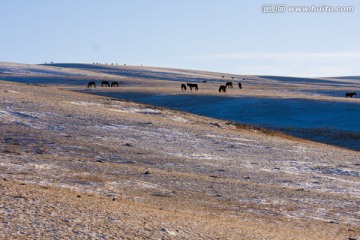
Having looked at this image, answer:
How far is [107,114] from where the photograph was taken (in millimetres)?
28047

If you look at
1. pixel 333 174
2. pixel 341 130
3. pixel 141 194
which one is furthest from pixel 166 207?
pixel 341 130

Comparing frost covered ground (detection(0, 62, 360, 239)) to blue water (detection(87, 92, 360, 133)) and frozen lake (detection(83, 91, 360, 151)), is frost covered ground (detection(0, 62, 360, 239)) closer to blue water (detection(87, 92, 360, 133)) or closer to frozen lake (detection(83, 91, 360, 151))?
frozen lake (detection(83, 91, 360, 151))

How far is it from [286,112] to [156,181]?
33.0 metres

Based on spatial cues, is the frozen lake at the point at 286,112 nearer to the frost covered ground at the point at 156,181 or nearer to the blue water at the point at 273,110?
the blue water at the point at 273,110

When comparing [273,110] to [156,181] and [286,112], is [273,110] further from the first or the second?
[156,181]

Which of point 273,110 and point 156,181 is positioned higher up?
point 156,181

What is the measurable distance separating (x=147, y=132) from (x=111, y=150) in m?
4.31

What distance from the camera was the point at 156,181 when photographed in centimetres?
1681

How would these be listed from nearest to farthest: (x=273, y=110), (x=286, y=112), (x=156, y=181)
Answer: (x=156, y=181) < (x=286, y=112) < (x=273, y=110)

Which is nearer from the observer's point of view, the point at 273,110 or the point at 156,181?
the point at 156,181

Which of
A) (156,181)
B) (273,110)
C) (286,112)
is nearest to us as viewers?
(156,181)

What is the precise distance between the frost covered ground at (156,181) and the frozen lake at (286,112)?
42.0ft

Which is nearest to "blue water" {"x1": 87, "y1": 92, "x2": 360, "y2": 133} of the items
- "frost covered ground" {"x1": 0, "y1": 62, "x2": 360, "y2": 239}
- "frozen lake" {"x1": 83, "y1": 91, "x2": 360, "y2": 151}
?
"frozen lake" {"x1": 83, "y1": 91, "x2": 360, "y2": 151}

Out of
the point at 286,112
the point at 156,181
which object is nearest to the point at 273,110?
the point at 286,112
